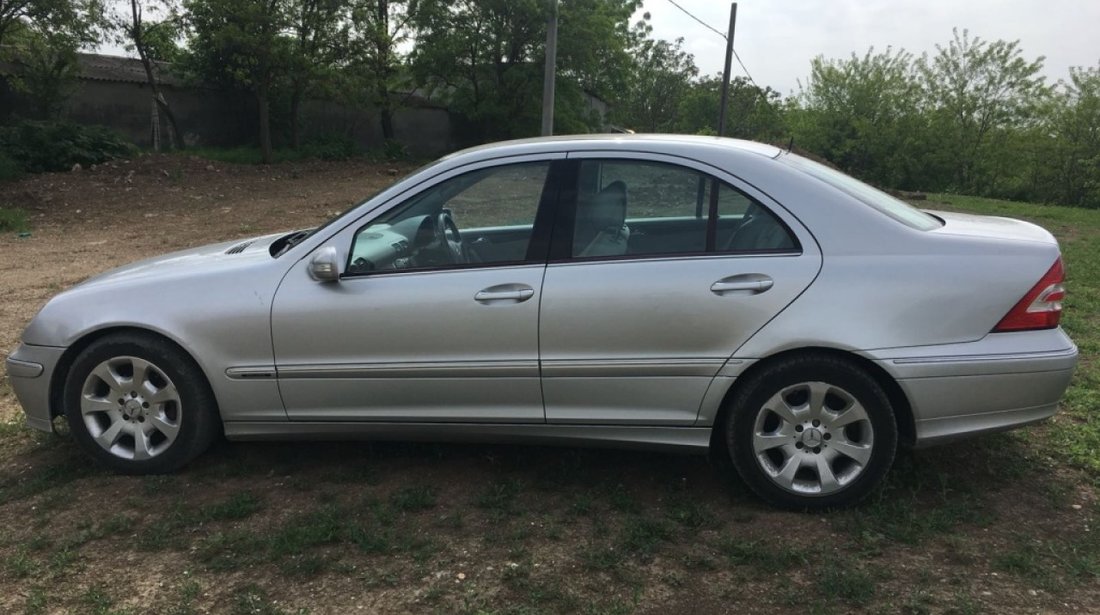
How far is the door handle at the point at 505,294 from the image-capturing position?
3404 millimetres

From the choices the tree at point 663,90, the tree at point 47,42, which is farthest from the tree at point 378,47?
the tree at point 663,90

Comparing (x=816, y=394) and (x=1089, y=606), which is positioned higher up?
(x=816, y=394)

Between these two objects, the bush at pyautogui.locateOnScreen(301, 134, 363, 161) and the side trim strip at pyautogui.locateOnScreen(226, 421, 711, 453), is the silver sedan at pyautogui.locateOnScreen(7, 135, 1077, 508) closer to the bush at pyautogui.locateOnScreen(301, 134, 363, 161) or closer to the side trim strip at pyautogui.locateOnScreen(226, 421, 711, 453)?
the side trim strip at pyautogui.locateOnScreen(226, 421, 711, 453)

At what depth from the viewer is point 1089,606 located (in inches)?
107

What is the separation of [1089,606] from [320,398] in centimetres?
307

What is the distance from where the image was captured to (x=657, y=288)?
10.9 ft

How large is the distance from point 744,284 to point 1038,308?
1.17 metres

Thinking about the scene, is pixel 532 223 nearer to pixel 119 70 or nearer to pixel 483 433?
pixel 483 433

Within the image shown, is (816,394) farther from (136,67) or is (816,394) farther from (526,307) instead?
(136,67)

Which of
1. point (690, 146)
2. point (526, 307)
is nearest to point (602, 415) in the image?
point (526, 307)

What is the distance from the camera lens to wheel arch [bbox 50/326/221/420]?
371 centimetres

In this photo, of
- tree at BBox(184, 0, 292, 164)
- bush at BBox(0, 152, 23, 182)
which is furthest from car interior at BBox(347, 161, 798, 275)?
tree at BBox(184, 0, 292, 164)

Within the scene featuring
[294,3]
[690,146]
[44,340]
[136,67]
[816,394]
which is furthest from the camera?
[136,67]

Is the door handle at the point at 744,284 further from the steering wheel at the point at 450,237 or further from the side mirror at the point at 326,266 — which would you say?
the side mirror at the point at 326,266
